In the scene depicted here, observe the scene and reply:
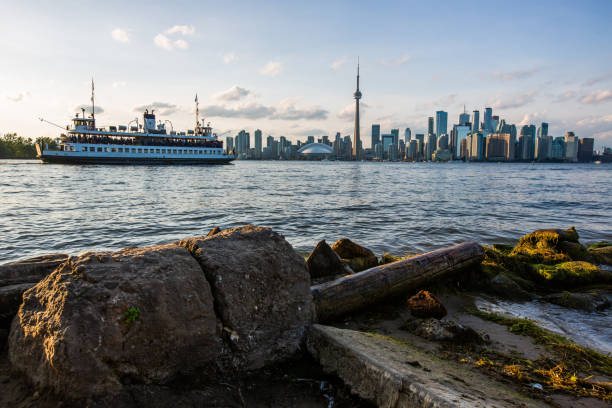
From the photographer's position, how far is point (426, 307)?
4.13 m

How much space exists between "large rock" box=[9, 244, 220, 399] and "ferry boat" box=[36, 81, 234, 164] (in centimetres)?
6563

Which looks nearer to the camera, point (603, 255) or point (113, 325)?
point (113, 325)

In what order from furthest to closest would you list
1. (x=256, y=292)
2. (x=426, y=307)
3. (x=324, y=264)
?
1. (x=324, y=264)
2. (x=426, y=307)
3. (x=256, y=292)

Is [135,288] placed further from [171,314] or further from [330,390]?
[330,390]

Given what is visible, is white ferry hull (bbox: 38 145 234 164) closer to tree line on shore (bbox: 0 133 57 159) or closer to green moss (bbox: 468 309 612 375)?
tree line on shore (bbox: 0 133 57 159)

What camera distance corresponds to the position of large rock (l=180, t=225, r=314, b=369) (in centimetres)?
276

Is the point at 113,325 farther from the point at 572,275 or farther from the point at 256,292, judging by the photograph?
the point at 572,275

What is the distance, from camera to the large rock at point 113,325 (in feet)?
6.94

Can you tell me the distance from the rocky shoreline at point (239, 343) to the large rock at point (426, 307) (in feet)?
0.09

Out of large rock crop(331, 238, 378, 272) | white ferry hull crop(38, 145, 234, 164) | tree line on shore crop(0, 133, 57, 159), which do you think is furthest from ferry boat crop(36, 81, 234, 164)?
large rock crop(331, 238, 378, 272)

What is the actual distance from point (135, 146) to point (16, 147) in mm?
57606

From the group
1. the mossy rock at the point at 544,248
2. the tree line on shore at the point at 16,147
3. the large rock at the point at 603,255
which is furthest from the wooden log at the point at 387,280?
the tree line on shore at the point at 16,147

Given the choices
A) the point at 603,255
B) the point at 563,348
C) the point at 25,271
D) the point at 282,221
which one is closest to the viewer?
the point at 25,271

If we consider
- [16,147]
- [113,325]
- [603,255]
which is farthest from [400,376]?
[16,147]
